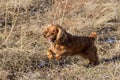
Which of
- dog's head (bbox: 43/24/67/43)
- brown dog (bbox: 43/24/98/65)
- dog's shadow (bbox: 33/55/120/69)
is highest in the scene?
dog's head (bbox: 43/24/67/43)

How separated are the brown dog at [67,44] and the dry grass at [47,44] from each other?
18 cm

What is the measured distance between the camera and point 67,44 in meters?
4.75

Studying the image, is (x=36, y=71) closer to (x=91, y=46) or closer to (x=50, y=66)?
(x=50, y=66)

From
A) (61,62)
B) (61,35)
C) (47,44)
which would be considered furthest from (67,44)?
(47,44)

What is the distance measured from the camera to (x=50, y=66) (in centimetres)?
502

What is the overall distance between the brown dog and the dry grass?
18cm

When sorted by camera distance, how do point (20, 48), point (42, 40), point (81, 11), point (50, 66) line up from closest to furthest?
point (50, 66) < point (20, 48) < point (42, 40) < point (81, 11)

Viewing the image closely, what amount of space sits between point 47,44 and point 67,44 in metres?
1.01

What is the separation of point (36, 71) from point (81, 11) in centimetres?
287

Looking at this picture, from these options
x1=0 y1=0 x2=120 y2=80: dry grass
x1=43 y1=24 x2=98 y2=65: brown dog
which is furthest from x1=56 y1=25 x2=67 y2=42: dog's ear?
x1=0 y1=0 x2=120 y2=80: dry grass

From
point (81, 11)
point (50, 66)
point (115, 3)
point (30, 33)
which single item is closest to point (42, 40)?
point (30, 33)

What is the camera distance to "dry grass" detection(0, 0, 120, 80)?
15.7 ft

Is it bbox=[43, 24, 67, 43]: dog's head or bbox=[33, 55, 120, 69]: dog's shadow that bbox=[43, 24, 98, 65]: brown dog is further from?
bbox=[33, 55, 120, 69]: dog's shadow

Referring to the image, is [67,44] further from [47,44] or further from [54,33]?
[47,44]
